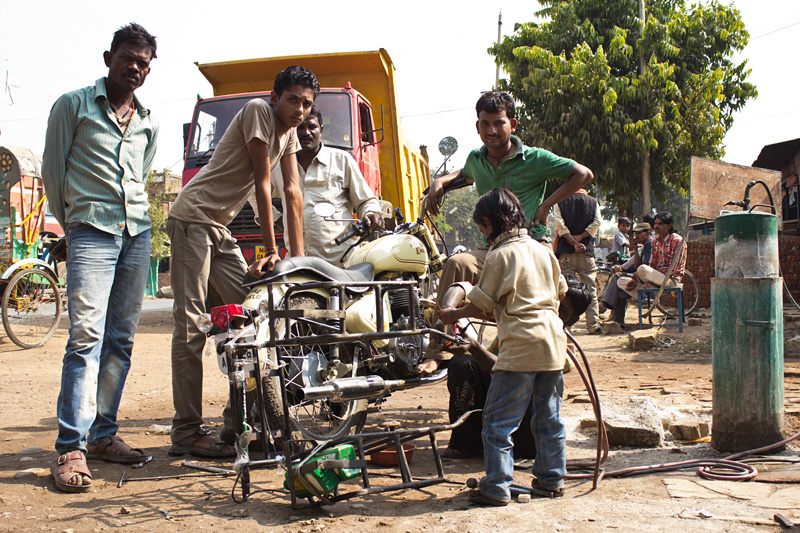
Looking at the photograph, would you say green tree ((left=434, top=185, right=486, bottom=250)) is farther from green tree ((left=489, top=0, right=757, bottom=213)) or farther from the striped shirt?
the striped shirt

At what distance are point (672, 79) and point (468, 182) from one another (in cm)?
1567

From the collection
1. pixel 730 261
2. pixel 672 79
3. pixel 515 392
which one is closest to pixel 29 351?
pixel 515 392

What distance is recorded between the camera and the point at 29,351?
24.3 ft

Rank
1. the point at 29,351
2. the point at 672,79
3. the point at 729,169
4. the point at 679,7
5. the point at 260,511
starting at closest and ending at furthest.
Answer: the point at 260,511
the point at 729,169
the point at 29,351
the point at 672,79
the point at 679,7

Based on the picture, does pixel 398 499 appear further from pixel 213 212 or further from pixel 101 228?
pixel 101 228

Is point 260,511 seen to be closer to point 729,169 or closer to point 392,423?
point 392,423

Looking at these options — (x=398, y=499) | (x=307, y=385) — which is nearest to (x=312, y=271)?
(x=307, y=385)

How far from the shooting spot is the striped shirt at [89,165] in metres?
3.49

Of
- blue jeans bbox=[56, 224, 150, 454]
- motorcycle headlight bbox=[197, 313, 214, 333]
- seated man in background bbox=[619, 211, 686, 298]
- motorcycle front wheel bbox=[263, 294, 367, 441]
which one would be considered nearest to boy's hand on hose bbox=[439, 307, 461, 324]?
motorcycle front wheel bbox=[263, 294, 367, 441]

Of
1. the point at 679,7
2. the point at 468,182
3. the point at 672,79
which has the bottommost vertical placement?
the point at 468,182

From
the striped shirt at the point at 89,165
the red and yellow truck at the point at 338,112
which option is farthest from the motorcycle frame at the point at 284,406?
the red and yellow truck at the point at 338,112

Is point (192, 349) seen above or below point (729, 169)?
below

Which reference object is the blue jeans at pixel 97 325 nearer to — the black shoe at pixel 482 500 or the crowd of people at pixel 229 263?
the crowd of people at pixel 229 263

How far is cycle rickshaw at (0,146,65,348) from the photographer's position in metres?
7.55
